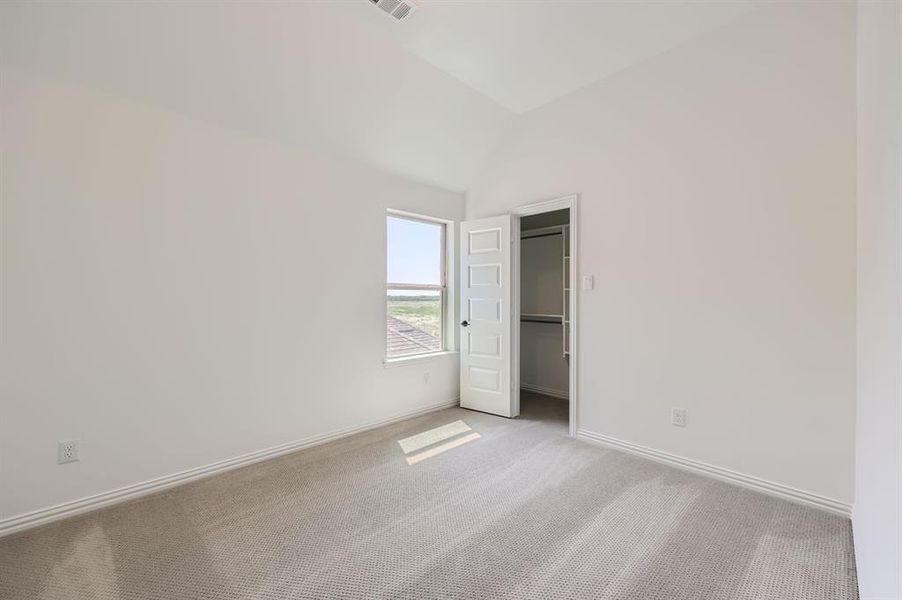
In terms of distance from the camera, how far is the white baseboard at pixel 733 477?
2.17 meters

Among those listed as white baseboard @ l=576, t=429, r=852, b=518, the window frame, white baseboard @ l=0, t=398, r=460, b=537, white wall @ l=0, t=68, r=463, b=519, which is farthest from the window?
white baseboard @ l=576, t=429, r=852, b=518

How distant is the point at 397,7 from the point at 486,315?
2.66m

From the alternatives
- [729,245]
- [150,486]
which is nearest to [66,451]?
[150,486]

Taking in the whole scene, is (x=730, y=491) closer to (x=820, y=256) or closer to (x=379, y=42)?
(x=820, y=256)

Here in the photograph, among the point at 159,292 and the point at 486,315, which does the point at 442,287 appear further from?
the point at 159,292

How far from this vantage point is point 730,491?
2.38m

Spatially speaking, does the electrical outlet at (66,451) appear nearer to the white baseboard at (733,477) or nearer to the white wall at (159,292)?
the white wall at (159,292)

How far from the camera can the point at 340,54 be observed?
2.62m

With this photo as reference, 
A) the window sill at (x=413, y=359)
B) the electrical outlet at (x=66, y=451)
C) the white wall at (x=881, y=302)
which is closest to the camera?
the white wall at (x=881, y=302)

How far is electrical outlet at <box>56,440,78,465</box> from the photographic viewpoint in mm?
2104

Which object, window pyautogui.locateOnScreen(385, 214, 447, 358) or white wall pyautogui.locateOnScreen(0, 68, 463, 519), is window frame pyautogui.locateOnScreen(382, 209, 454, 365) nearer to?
window pyautogui.locateOnScreen(385, 214, 447, 358)

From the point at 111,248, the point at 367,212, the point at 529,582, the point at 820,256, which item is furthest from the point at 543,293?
the point at 111,248

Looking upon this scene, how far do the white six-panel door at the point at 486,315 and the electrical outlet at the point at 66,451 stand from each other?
10.0 feet

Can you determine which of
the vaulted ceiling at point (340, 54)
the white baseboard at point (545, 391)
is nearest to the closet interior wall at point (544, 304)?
the white baseboard at point (545, 391)
